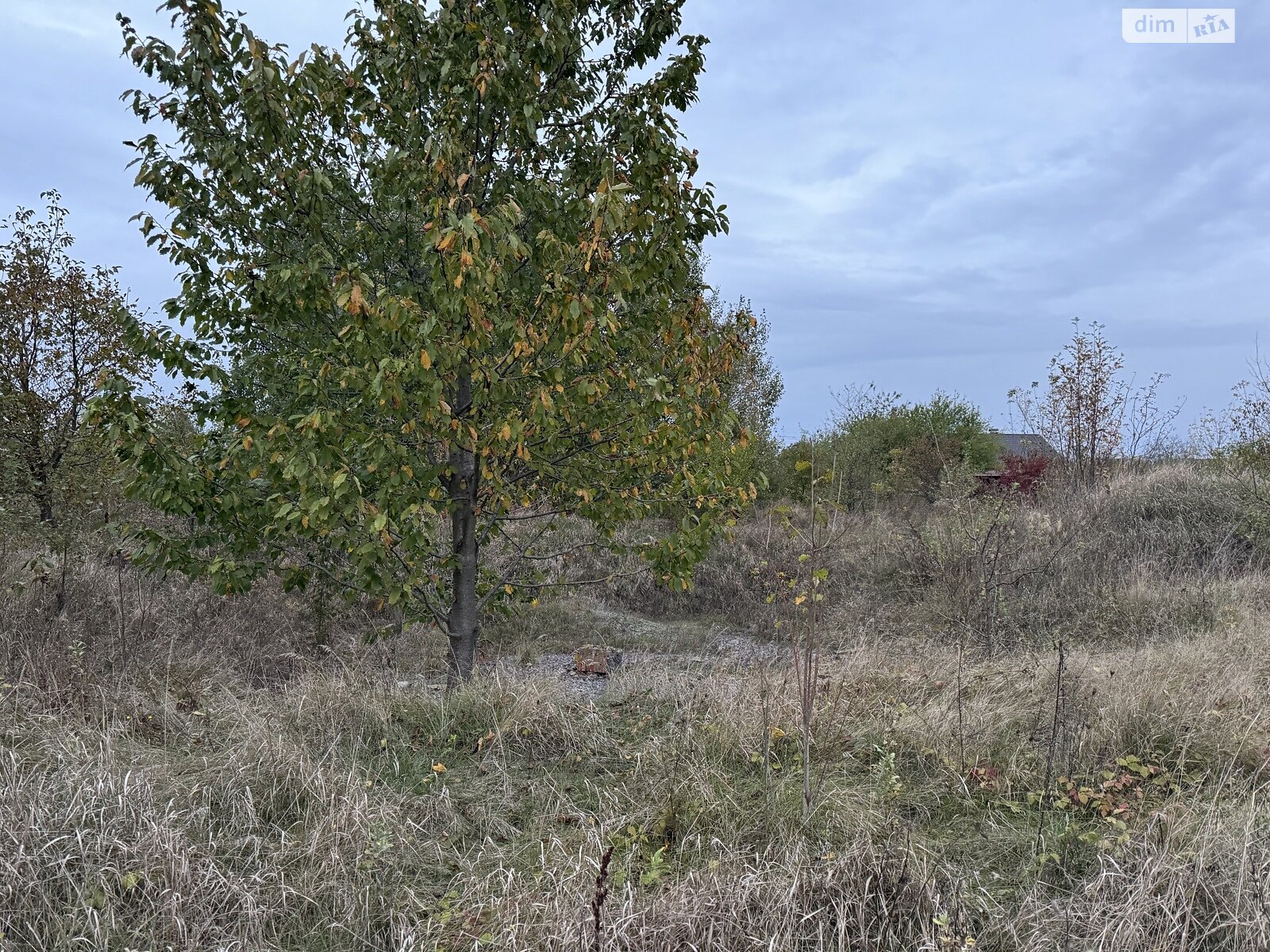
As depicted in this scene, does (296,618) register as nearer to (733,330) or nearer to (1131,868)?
(733,330)

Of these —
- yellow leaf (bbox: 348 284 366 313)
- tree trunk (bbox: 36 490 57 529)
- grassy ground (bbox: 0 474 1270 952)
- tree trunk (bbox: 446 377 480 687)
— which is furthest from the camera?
tree trunk (bbox: 36 490 57 529)

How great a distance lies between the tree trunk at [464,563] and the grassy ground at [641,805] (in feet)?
0.94

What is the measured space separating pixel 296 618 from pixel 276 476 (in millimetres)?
4069

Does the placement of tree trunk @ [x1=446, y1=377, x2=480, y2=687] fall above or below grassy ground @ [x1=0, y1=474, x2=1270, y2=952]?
above

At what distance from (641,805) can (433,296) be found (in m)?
2.74

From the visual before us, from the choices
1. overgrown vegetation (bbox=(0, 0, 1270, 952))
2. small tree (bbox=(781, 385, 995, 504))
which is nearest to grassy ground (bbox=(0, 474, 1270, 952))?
overgrown vegetation (bbox=(0, 0, 1270, 952))

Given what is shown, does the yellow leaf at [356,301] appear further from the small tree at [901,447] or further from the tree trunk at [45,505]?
the small tree at [901,447]

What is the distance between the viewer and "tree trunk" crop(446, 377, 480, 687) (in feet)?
16.6

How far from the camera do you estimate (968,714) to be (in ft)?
13.5

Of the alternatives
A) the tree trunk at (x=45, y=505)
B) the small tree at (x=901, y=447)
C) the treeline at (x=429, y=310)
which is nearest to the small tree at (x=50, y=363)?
the tree trunk at (x=45, y=505)

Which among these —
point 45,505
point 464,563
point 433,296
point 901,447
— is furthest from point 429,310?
point 901,447

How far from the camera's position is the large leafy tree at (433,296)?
3.95 m

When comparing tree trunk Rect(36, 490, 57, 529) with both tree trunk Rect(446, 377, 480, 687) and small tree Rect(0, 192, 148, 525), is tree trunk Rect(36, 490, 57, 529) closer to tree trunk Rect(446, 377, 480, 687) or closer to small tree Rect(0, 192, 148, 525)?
small tree Rect(0, 192, 148, 525)

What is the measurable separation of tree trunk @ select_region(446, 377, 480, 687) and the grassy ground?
0.94ft
